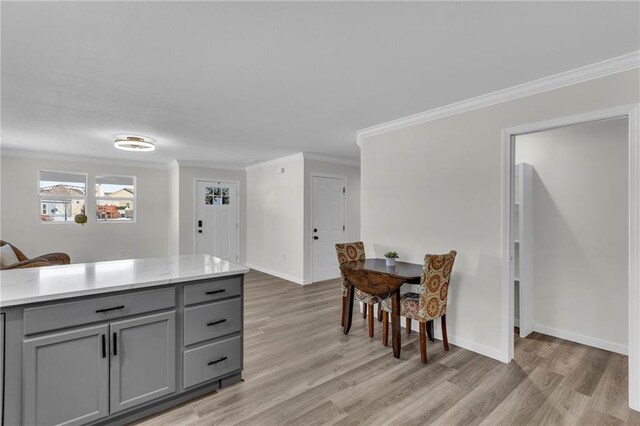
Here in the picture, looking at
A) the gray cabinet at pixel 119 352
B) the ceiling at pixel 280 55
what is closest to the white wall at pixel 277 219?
the ceiling at pixel 280 55

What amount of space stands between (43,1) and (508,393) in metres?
3.63

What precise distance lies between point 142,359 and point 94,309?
1.41ft

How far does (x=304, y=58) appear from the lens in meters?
2.09

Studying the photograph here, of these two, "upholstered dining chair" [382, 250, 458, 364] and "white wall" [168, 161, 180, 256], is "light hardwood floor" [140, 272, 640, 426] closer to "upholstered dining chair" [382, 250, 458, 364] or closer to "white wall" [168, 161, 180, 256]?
"upholstered dining chair" [382, 250, 458, 364]

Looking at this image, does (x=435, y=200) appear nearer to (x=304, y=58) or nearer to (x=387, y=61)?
(x=387, y=61)

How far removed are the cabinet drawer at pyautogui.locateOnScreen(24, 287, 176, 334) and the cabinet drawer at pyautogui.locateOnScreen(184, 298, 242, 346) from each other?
0.18 meters

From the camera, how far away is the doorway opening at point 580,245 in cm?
205

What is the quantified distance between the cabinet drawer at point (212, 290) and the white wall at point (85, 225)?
16.7 feet

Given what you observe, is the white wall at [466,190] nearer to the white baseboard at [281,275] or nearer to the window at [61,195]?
the white baseboard at [281,275]

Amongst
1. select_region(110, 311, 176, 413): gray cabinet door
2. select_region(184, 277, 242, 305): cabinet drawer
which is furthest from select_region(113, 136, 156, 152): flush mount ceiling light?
select_region(110, 311, 176, 413): gray cabinet door

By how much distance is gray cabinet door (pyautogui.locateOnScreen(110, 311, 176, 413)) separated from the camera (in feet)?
5.98

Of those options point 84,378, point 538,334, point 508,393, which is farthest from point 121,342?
point 538,334

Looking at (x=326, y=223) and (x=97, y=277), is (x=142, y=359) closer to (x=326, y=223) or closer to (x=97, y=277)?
(x=97, y=277)

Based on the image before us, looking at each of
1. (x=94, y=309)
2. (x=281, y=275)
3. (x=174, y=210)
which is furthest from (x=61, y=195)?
(x=94, y=309)
